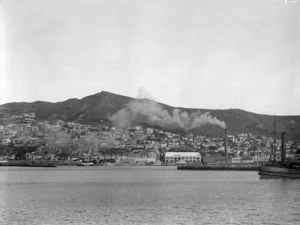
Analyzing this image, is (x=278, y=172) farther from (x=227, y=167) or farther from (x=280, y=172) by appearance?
(x=227, y=167)

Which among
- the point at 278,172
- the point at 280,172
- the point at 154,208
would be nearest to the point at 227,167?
the point at 278,172

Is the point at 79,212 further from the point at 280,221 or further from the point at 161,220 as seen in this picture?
the point at 280,221

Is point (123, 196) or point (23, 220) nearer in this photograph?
point (23, 220)

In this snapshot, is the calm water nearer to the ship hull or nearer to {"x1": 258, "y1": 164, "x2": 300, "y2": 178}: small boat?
the ship hull

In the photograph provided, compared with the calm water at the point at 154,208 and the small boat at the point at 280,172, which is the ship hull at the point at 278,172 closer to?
the small boat at the point at 280,172

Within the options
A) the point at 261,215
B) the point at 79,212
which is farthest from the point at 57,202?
the point at 261,215

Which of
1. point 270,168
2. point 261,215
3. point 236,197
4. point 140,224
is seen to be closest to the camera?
point 140,224

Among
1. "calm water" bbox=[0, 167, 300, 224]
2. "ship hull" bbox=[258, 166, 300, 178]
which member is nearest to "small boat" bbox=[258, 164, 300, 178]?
"ship hull" bbox=[258, 166, 300, 178]

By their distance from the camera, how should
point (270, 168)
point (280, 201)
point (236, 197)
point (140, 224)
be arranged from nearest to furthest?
point (140, 224) → point (280, 201) → point (236, 197) → point (270, 168)
